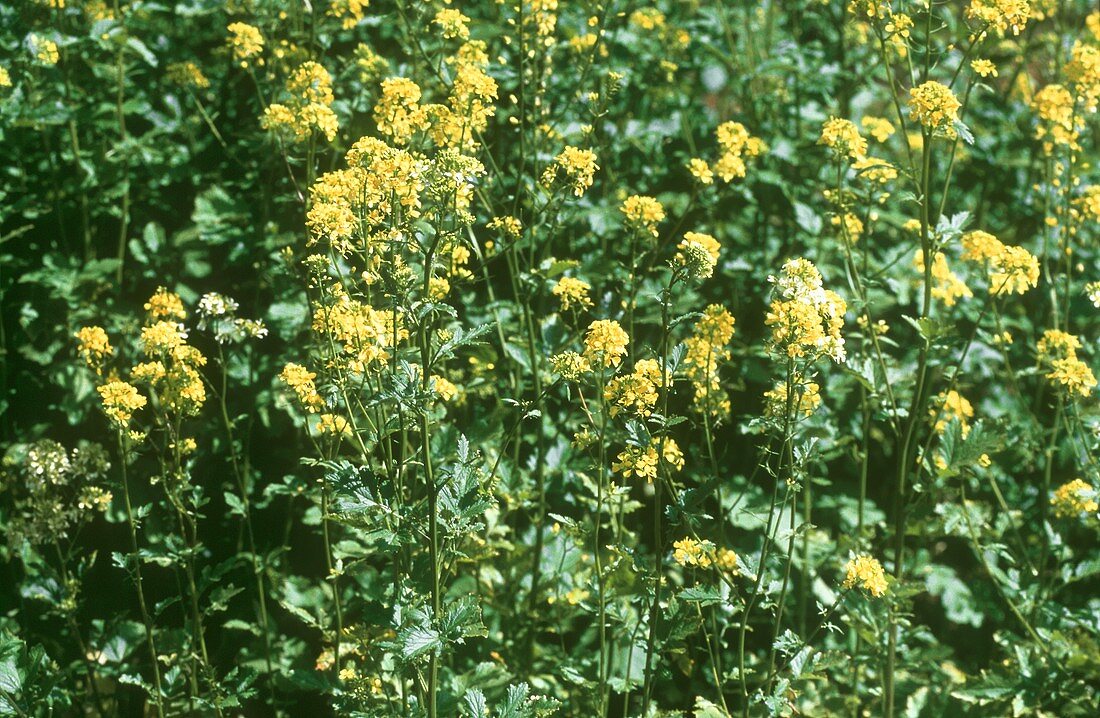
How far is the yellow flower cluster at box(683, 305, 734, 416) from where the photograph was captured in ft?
10.3

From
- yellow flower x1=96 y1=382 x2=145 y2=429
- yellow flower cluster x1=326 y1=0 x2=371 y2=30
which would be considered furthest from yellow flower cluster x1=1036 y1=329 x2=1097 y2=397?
yellow flower x1=96 y1=382 x2=145 y2=429

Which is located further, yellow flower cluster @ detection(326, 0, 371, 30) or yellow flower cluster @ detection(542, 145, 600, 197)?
yellow flower cluster @ detection(326, 0, 371, 30)

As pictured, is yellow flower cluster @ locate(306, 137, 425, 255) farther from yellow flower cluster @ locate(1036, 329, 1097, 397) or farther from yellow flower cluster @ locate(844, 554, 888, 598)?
yellow flower cluster @ locate(1036, 329, 1097, 397)

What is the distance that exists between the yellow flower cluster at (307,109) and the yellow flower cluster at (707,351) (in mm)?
1243

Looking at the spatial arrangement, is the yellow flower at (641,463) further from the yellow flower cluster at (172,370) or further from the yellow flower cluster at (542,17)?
the yellow flower cluster at (542,17)

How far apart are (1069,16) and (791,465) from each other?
482cm

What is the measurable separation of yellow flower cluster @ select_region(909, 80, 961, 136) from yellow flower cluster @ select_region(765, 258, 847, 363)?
760 mm

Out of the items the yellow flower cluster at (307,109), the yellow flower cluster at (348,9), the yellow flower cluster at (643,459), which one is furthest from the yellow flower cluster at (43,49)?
the yellow flower cluster at (643,459)

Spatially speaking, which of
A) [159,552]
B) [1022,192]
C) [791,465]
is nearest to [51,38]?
[159,552]

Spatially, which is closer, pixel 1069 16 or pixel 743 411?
pixel 743 411

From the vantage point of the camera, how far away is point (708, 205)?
428 cm

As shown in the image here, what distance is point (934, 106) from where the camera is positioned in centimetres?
329

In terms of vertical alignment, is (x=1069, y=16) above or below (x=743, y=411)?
above

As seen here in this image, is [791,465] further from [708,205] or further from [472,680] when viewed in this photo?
[708,205]
